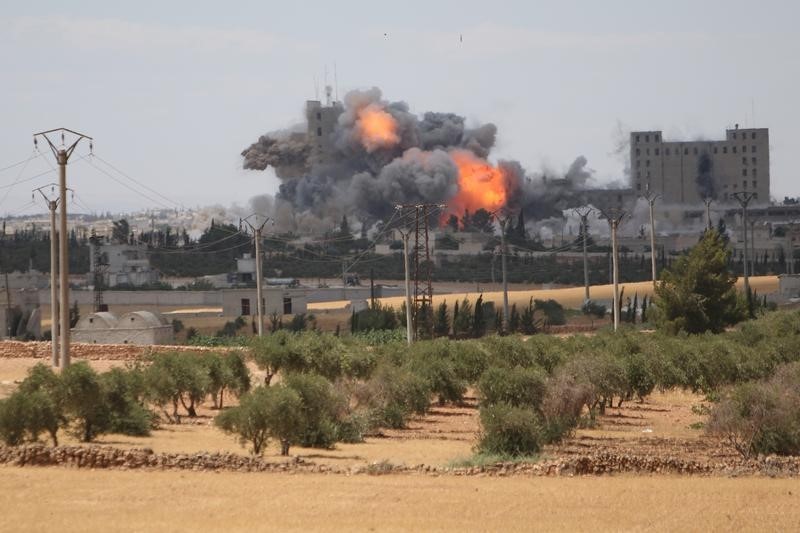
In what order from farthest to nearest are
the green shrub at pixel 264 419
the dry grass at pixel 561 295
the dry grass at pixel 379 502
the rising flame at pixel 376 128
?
the rising flame at pixel 376 128 → the dry grass at pixel 561 295 → the green shrub at pixel 264 419 → the dry grass at pixel 379 502

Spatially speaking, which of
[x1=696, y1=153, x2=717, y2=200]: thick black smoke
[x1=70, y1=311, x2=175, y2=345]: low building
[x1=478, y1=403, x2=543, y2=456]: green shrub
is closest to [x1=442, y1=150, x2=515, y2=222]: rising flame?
[x1=696, y1=153, x2=717, y2=200]: thick black smoke

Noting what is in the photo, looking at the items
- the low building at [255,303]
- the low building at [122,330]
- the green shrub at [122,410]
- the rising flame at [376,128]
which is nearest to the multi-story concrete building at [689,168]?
the rising flame at [376,128]

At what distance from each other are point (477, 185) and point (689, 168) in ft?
106

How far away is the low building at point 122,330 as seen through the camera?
2480 inches

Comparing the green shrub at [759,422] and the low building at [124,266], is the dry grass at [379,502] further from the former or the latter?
the low building at [124,266]

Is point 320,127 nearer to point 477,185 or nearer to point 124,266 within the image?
point 477,185

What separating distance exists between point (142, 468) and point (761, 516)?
434 inches

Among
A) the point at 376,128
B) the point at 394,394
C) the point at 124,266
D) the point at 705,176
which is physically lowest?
the point at 394,394

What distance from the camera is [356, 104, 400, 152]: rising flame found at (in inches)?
6225

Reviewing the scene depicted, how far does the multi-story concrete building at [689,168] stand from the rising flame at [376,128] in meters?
31.4

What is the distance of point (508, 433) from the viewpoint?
103ft

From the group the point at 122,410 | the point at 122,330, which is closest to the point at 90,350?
the point at 122,330

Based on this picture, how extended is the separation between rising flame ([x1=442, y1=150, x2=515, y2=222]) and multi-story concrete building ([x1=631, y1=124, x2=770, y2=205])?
810 inches

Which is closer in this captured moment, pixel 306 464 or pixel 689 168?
pixel 306 464
